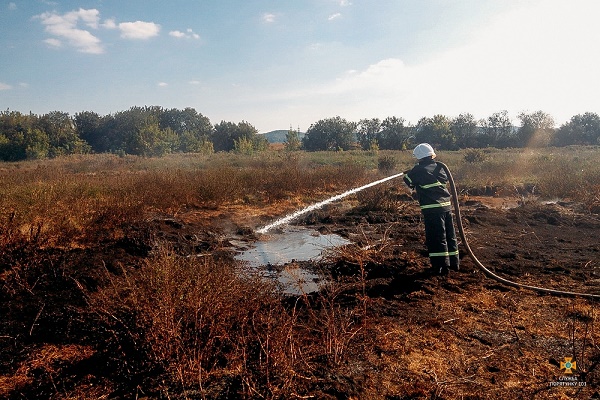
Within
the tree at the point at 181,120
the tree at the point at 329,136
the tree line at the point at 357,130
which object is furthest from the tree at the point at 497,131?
the tree at the point at 181,120

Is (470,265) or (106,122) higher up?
(106,122)

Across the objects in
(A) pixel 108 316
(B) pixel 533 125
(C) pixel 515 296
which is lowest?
(C) pixel 515 296

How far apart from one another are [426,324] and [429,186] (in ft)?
7.07

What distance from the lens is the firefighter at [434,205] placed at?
17.7ft

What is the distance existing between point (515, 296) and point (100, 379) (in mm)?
4775

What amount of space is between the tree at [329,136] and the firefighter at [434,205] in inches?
2148

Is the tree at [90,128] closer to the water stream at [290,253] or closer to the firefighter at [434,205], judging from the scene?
the water stream at [290,253]

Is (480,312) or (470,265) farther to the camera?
(470,265)

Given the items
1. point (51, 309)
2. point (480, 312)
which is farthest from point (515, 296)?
point (51, 309)

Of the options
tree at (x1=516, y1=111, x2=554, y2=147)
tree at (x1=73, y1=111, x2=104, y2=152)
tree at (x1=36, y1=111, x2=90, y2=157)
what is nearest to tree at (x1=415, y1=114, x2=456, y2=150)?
tree at (x1=516, y1=111, x2=554, y2=147)

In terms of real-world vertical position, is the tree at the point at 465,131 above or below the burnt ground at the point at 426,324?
above

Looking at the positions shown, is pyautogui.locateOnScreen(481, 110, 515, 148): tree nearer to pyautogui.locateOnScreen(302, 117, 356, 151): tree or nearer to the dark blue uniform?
pyautogui.locateOnScreen(302, 117, 356, 151): tree

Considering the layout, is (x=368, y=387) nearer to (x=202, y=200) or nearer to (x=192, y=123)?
(x=202, y=200)

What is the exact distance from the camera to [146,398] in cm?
270
